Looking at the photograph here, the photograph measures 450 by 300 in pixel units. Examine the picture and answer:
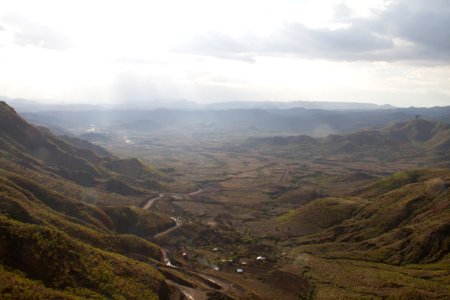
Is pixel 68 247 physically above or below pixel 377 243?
above

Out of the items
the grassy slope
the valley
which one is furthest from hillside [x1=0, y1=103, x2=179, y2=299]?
the grassy slope

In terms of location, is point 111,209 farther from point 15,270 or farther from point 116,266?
point 15,270

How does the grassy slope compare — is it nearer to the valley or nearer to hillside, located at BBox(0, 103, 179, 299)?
the valley

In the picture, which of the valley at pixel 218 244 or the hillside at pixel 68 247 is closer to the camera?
the hillside at pixel 68 247

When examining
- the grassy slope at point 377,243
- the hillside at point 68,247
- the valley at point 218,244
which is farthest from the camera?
the grassy slope at point 377,243

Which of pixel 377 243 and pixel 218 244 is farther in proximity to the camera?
pixel 218 244

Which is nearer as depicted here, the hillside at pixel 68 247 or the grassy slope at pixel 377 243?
the hillside at pixel 68 247

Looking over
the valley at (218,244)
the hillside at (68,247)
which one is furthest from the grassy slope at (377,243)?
the hillside at (68,247)

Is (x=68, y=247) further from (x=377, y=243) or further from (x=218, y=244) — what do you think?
Result: (x=377, y=243)

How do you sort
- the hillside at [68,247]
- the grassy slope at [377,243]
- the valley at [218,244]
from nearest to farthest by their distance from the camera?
the hillside at [68,247], the valley at [218,244], the grassy slope at [377,243]

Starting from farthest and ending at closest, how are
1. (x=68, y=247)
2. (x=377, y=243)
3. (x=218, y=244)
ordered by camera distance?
(x=218, y=244)
(x=377, y=243)
(x=68, y=247)

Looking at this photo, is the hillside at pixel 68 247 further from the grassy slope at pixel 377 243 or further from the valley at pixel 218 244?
the grassy slope at pixel 377 243

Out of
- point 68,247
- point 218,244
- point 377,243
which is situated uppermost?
point 68,247

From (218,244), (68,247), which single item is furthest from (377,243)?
(68,247)
